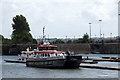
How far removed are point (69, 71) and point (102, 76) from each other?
1059cm

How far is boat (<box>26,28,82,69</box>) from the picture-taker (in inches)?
3381

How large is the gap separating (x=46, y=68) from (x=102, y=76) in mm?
18949

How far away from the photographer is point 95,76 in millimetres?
74125

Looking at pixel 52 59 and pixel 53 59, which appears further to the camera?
pixel 52 59

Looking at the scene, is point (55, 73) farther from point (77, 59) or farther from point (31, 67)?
point (31, 67)

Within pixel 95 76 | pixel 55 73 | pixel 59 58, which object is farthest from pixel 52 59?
pixel 95 76

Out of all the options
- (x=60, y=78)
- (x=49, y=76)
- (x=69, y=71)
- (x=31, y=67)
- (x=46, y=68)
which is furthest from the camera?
(x=31, y=67)

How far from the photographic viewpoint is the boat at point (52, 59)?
8588 cm

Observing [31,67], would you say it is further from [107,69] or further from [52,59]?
[107,69]

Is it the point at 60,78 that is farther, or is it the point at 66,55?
the point at 66,55

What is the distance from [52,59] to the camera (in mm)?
87062

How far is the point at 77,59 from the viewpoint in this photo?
3413 inches

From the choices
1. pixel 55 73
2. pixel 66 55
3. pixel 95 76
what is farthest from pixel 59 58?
pixel 95 76

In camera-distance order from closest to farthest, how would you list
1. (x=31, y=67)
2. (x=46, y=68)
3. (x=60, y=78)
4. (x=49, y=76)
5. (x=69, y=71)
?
(x=60, y=78) < (x=49, y=76) < (x=69, y=71) < (x=46, y=68) < (x=31, y=67)
